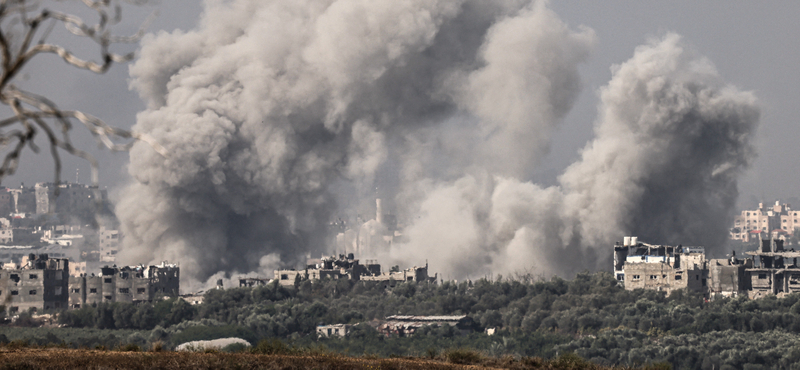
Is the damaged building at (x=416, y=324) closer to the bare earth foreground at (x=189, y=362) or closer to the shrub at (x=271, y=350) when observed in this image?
the shrub at (x=271, y=350)

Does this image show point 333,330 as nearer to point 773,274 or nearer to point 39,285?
point 773,274

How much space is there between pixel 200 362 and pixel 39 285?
234 ft

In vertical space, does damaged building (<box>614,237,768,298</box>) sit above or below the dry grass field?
above

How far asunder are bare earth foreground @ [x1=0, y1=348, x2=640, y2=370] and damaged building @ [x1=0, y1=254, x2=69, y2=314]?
66.2 metres

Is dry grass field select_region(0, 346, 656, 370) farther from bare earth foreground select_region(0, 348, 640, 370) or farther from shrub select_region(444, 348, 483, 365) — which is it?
shrub select_region(444, 348, 483, 365)

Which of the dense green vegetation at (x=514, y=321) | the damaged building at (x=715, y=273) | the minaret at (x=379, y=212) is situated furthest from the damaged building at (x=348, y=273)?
the minaret at (x=379, y=212)

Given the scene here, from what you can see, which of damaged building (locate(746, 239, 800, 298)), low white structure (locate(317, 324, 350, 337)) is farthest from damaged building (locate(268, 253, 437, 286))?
damaged building (locate(746, 239, 800, 298))

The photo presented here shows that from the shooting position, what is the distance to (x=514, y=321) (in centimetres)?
6562

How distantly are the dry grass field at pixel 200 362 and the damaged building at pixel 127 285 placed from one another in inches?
2524

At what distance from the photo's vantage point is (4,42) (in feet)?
20.4

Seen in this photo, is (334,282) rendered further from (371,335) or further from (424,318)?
(371,335)

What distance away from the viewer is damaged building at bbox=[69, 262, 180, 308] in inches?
3337

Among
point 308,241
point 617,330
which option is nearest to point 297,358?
point 617,330

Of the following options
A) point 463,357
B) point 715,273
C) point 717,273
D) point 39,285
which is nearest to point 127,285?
point 39,285
